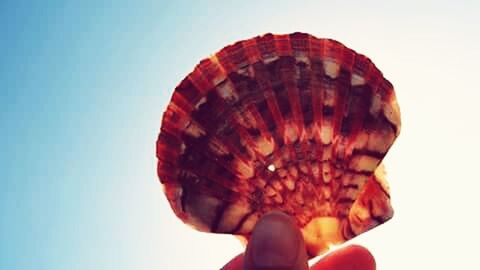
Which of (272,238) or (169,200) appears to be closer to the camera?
(272,238)

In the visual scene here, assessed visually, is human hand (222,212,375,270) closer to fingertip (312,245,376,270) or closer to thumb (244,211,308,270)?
thumb (244,211,308,270)

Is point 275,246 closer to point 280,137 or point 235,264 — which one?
point 235,264

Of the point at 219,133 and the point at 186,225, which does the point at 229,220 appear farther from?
the point at 219,133

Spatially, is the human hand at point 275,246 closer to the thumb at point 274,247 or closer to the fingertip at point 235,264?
the thumb at point 274,247

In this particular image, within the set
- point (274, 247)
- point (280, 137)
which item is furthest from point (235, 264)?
point (280, 137)

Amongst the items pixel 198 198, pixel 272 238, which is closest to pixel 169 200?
pixel 198 198

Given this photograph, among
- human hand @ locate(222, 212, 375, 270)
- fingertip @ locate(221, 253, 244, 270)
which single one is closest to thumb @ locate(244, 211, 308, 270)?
human hand @ locate(222, 212, 375, 270)
